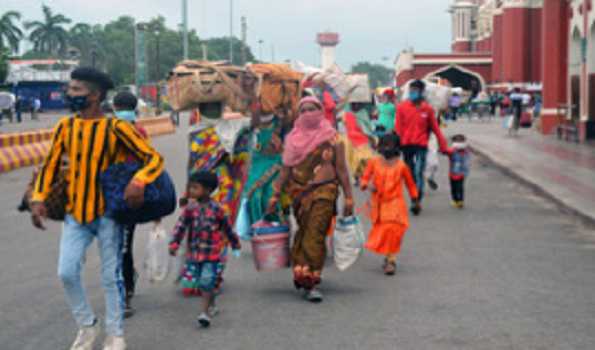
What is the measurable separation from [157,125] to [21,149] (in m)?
15.3

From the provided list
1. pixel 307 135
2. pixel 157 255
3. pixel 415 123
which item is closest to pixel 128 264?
pixel 157 255

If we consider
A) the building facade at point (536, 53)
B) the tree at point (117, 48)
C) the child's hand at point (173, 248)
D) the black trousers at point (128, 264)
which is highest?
the tree at point (117, 48)

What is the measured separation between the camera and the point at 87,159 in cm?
567

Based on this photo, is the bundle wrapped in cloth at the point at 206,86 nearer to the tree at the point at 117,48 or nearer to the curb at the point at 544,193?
the curb at the point at 544,193

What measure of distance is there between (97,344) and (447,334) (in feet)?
7.15

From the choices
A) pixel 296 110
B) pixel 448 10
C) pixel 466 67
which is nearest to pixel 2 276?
pixel 296 110

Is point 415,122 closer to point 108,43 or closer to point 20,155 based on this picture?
point 20,155

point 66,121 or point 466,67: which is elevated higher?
point 466,67

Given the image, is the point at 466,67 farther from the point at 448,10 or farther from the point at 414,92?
the point at 414,92

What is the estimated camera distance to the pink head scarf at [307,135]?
7.70 m

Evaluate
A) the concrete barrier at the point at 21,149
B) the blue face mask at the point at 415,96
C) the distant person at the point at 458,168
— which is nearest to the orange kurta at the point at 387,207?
the blue face mask at the point at 415,96

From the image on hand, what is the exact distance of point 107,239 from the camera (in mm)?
5773

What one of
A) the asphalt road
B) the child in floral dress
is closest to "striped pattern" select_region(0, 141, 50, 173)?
the asphalt road

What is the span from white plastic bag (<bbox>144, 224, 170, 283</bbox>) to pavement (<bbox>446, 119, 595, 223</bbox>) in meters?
6.35
